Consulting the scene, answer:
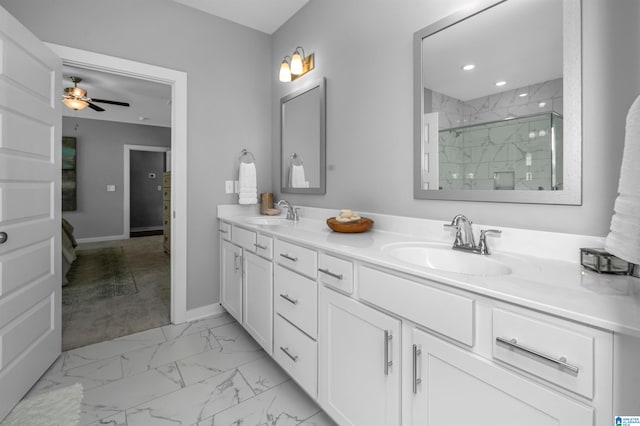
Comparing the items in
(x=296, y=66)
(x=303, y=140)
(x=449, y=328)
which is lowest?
(x=449, y=328)

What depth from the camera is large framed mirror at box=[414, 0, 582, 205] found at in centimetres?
109

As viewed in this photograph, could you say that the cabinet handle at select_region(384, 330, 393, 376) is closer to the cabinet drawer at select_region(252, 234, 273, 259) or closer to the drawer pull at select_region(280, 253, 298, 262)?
the drawer pull at select_region(280, 253, 298, 262)

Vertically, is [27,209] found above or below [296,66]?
below

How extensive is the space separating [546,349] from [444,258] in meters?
0.66

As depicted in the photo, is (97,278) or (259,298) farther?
(97,278)

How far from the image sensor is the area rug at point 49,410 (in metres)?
1.41

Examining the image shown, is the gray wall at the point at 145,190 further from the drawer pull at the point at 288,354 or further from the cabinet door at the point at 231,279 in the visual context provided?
the drawer pull at the point at 288,354

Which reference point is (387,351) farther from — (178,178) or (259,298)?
(178,178)

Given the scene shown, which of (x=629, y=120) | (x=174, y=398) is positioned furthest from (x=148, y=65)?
(x=629, y=120)

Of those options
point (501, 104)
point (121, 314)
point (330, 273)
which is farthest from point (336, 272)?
point (121, 314)

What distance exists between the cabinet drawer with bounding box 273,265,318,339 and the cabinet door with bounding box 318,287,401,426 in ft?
0.21

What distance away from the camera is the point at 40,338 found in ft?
5.73

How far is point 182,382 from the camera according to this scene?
5.64ft

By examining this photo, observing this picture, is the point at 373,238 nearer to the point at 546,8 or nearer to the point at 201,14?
the point at 546,8
